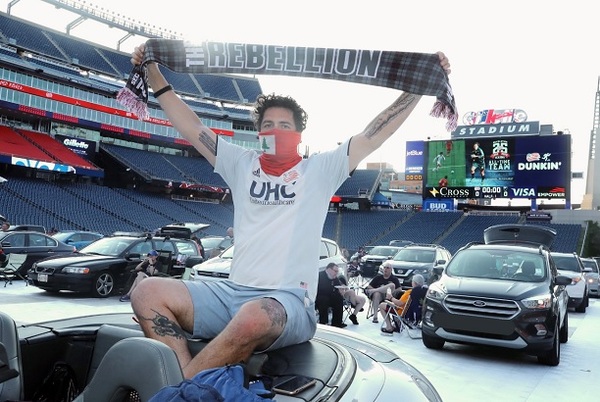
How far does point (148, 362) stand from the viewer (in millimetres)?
1499

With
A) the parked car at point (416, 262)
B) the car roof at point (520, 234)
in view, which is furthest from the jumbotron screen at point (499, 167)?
the car roof at point (520, 234)

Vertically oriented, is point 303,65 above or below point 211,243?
above

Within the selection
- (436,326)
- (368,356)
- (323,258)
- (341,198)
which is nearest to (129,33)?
(341,198)

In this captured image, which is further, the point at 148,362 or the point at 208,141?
the point at 208,141

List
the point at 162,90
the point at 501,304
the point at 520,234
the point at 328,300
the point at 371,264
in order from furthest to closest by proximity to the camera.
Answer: the point at 371,264 → the point at 520,234 → the point at 328,300 → the point at 501,304 → the point at 162,90

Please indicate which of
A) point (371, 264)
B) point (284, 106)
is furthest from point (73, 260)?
point (371, 264)

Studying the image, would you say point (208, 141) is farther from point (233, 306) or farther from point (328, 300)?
point (328, 300)

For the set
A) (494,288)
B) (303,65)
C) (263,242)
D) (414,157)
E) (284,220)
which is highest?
(414,157)

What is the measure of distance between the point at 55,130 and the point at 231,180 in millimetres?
42276

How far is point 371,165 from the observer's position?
95750mm

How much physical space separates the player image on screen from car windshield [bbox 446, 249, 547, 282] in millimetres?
21953

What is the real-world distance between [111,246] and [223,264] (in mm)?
3328

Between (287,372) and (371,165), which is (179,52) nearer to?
(287,372)

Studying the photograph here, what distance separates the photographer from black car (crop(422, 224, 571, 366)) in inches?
252
